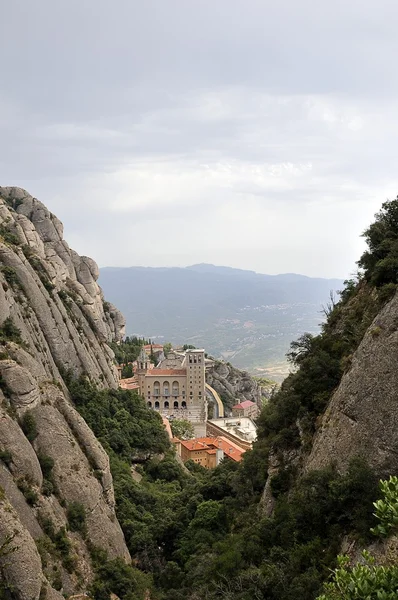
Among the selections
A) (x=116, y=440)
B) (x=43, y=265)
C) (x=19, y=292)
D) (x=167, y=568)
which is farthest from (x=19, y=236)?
(x=167, y=568)

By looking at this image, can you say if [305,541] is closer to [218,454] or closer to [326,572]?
[326,572]

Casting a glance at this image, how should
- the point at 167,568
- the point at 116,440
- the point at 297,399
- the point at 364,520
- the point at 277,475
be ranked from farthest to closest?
the point at 116,440, the point at 167,568, the point at 297,399, the point at 277,475, the point at 364,520

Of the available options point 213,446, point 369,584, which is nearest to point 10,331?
point 213,446

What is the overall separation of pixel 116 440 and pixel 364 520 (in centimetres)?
3769

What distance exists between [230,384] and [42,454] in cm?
8307

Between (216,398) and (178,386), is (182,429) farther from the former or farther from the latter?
(216,398)

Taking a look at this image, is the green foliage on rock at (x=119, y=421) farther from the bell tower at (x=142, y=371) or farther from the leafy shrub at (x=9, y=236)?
the bell tower at (x=142, y=371)

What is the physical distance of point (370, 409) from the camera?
21594mm

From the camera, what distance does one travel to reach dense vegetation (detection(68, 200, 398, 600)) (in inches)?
810

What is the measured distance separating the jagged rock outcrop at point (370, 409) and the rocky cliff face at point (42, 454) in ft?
46.0

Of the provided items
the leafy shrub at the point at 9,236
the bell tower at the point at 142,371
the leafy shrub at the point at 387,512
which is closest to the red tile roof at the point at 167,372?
the bell tower at the point at 142,371

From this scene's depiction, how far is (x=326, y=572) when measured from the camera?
1980 centimetres

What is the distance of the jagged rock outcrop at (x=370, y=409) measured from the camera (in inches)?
810

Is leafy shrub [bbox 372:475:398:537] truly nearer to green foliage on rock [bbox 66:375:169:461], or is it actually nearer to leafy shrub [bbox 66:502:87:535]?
leafy shrub [bbox 66:502:87:535]
